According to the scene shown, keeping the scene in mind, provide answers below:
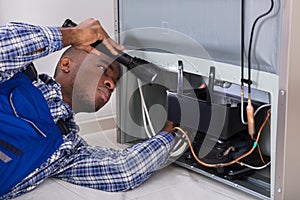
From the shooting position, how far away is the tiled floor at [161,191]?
1419 mm

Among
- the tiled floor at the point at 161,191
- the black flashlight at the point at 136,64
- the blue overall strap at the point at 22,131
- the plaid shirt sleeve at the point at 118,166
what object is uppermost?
the black flashlight at the point at 136,64

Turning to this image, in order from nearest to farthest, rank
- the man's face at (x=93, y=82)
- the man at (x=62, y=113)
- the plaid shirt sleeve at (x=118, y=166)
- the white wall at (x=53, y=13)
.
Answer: the man at (x=62, y=113) → the plaid shirt sleeve at (x=118, y=166) → the man's face at (x=93, y=82) → the white wall at (x=53, y=13)

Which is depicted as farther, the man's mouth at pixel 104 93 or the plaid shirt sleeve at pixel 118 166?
the man's mouth at pixel 104 93

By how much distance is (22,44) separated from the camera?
1.32 m

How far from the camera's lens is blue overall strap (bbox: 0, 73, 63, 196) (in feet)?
4.46

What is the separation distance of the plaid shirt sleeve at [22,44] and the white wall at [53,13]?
594 mm

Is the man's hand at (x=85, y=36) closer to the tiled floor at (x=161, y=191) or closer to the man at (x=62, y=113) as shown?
the man at (x=62, y=113)

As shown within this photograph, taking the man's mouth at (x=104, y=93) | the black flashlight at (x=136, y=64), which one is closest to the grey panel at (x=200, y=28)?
the black flashlight at (x=136, y=64)

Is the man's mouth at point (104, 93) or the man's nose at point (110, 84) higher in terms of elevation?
the man's nose at point (110, 84)

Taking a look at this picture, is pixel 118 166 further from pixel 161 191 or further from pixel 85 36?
pixel 85 36

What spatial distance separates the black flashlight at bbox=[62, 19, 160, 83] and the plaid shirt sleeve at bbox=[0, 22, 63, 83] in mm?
195

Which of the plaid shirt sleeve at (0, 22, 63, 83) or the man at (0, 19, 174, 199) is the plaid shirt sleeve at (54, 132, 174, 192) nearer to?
the man at (0, 19, 174, 199)

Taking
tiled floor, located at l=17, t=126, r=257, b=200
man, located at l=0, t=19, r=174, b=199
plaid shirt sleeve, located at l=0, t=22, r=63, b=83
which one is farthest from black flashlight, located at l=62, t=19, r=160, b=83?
tiled floor, located at l=17, t=126, r=257, b=200

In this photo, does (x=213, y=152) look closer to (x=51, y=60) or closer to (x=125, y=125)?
(x=125, y=125)
